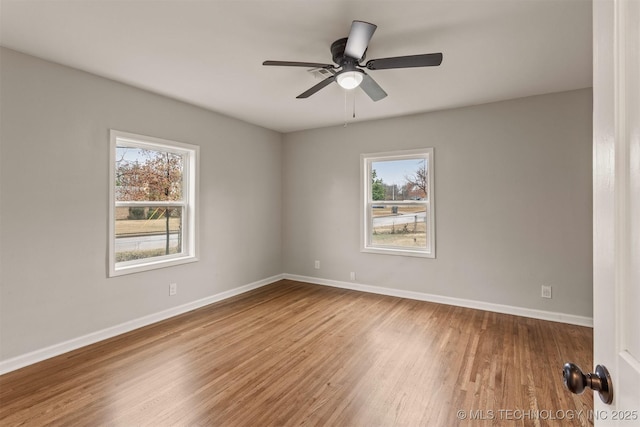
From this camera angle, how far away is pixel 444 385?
89.4 inches

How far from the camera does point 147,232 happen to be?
11.8 feet

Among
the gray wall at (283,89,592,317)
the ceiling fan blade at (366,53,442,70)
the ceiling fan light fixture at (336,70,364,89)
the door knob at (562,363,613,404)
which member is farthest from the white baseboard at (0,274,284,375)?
the door knob at (562,363,613,404)

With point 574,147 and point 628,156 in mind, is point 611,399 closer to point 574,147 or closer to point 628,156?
point 628,156

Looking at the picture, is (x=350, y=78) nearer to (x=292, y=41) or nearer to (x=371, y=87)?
(x=371, y=87)

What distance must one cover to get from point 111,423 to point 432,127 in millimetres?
4398

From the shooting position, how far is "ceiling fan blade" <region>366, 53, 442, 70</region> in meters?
2.08

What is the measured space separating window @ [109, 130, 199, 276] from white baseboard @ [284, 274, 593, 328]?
2.26m

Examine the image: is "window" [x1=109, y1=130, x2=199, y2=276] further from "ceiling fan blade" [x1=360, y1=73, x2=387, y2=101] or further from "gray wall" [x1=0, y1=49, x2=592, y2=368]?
"ceiling fan blade" [x1=360, y1=73, x2=387, y2=101]

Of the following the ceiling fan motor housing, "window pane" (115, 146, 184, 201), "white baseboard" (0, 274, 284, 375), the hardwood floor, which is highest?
the ceiling fan motor housing

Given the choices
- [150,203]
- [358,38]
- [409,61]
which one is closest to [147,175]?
[150,203]

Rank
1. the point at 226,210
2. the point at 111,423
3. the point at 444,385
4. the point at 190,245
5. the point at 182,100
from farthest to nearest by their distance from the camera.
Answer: the point at 226,210 → the point at 190,245 → the point at 182,100 → the point at 444,385 → the point at 111,423

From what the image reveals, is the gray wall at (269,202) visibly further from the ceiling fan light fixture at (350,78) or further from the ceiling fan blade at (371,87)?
the ceiling fan light fixture at (350,78)

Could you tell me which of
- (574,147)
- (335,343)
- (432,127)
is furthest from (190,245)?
(574,147)

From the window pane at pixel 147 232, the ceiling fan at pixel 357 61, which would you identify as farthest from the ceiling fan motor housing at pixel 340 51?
the window pane at pixel 147 232
